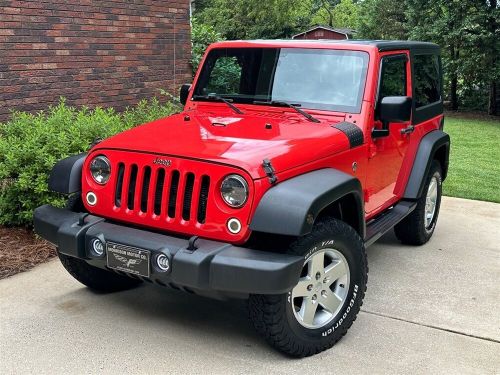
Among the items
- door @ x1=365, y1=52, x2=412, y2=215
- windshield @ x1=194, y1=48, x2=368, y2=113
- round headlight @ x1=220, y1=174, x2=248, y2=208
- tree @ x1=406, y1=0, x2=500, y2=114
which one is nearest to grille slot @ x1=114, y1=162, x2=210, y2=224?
round headlight @ x1=220, y1=174, x2=248, y2=208

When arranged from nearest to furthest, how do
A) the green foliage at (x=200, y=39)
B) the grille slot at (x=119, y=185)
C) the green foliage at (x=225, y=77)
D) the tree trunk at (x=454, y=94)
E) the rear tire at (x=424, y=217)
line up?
the grille slot at (x=119, y=185) < the green foliage at (x=225, y=77) < the rear tire at (x=424, y=217) < the green foliage at (x=200, y=39) < the tree trunk at (x=454, y=94)

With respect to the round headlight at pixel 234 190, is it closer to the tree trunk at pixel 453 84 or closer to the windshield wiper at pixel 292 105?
the windshield wiper at pixel 292 105

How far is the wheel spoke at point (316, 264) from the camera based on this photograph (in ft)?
11.0

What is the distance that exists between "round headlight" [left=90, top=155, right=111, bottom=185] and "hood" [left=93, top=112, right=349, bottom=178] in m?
0.08

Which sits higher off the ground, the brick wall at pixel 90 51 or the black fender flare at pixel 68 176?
the brick wall at pixel 90 51

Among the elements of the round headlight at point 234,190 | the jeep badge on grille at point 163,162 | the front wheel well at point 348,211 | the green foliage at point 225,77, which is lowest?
the front wheel well at point 348,211

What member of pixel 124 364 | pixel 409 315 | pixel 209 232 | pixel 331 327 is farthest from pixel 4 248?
pixel 409 315

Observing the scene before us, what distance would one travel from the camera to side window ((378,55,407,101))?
4.45 metres

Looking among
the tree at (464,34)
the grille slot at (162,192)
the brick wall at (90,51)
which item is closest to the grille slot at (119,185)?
the grille slot at (162,192)

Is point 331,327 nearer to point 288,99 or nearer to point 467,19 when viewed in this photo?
point 288,99

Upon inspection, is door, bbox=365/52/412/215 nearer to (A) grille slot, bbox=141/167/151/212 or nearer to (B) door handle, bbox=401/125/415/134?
(B) door handle, bbox=401/125/415/134

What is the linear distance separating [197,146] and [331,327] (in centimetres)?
134

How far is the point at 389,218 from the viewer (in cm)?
464

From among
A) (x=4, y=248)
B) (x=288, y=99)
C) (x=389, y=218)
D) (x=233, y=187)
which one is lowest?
(x=4, y=248)
